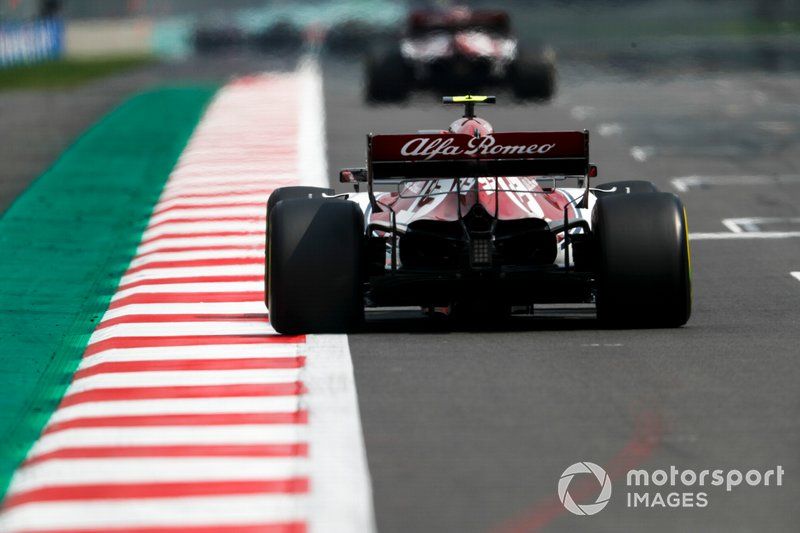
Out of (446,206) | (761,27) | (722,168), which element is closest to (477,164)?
(446,206)

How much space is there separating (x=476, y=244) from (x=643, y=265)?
110cm

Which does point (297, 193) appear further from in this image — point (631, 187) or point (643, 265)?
point (643, 265)

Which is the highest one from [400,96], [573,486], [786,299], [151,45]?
[573,486]

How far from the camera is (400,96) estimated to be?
35.5 metres

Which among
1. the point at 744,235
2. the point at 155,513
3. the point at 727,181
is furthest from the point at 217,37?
the point at 155,513

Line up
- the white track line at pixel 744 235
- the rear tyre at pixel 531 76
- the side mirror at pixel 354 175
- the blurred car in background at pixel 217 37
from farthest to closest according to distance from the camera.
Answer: the blurred car in background at pixel 217 37 < the rear tyre at pixel 531 76 < the white track line at pixel 744 235 < the side mirror at pixel 354 175

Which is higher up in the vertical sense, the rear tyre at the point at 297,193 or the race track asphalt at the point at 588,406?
the rear tyre at the point at 297,193

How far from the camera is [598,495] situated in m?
7.81

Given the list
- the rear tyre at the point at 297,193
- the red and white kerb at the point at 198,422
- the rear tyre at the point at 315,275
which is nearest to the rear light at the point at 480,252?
the rear tyre at the point at 315,275

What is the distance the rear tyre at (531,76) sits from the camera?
35.4 meters

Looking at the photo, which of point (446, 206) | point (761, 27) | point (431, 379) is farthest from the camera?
point (761, 27)

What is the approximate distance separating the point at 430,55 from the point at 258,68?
19.1 meters

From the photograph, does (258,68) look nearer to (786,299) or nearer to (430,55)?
(430,55)

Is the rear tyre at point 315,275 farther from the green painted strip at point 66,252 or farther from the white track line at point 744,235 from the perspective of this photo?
the white track line at point 744,235
